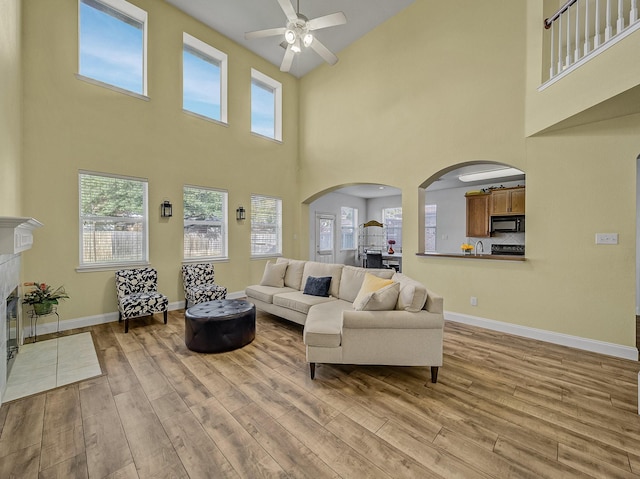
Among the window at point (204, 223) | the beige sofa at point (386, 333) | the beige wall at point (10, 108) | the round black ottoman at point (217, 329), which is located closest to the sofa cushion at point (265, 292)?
the round black ottoman at point (217, 329)

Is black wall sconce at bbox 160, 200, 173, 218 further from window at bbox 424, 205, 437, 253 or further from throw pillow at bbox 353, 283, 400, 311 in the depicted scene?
window at bbox 424, 205, 437, 253

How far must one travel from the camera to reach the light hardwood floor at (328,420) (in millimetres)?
1602

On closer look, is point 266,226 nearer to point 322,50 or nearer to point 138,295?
point 138,295

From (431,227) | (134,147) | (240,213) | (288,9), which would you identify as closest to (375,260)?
(431,227)

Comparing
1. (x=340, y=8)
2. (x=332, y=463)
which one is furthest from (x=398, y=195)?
(x=332, y=463)

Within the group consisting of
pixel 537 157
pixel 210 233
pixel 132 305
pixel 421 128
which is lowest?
pixel 132 305

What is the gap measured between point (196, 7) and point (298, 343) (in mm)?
5827

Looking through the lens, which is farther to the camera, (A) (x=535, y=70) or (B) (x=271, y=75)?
(B) (x=271, y=75)

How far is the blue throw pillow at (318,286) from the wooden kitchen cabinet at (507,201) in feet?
17.1

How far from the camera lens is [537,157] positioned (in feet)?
11.6

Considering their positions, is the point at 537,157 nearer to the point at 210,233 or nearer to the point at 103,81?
the point at 210,233

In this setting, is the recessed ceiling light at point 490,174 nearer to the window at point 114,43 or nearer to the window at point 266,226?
the window at point 266,226

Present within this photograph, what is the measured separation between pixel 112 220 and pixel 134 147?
122 cm

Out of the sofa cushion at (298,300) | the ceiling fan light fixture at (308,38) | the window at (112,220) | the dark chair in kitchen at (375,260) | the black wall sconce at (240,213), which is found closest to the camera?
the ceiling fan light fixture at (308,38)
